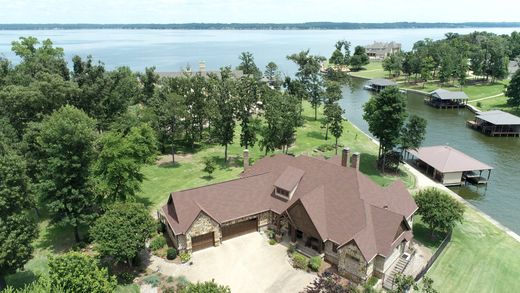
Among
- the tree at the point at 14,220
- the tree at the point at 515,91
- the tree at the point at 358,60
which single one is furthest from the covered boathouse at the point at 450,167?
the tree at the point at 358,60

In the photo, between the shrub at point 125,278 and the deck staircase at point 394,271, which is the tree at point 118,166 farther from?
the deck staircase at point 394,271

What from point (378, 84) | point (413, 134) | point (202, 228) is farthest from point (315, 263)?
point (378, 84)

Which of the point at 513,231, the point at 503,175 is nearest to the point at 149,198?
the point at 513,231

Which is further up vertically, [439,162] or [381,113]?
[381,113]

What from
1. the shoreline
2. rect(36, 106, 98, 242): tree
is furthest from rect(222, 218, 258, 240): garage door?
the shoreline

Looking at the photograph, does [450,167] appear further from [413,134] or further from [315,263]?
[315,263]

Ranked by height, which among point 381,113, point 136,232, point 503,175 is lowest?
point 503,175

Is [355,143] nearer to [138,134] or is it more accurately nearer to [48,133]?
[138,134]
